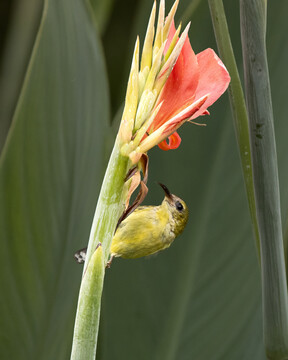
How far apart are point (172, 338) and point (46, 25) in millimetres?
287

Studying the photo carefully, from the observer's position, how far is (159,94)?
18cm

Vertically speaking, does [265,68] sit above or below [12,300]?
above

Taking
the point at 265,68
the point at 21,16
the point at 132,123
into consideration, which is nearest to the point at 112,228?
the point at 132,123

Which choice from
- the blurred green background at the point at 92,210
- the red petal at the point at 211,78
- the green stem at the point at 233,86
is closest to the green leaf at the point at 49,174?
the blurred green background at the point at 92,210

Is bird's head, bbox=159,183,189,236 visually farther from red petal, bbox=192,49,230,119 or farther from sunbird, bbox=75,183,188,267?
red petal, bbox=192,49,230,119

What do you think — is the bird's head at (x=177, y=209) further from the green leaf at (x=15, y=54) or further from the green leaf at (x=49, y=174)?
the green leaf at (x=15, y=54)

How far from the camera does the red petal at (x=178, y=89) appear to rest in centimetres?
19

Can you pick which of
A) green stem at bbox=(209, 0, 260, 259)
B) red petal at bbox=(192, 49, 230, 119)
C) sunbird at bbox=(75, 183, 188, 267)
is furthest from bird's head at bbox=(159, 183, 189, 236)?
red petal at bbox=(192, 49, 230, 119)

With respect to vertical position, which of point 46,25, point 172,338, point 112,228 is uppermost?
point 46,25

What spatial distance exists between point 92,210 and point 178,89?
33cm

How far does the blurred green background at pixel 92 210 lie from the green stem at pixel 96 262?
0.91 ft

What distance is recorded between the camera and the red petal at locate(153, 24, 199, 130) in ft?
0.62

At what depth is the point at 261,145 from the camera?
0.29m

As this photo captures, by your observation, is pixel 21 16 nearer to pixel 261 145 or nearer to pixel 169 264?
pixel 169 264
